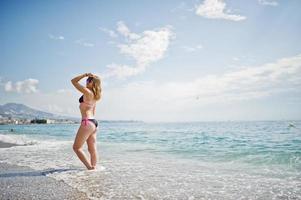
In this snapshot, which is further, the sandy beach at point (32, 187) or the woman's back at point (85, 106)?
the woman's back at point (85, 106)

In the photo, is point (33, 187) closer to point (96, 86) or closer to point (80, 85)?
point (80, 85)

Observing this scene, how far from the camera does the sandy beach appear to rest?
14.6 ft

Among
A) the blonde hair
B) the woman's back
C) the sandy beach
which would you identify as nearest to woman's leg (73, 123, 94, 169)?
the woman's back

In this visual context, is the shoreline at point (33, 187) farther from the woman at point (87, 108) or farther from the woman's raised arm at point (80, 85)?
the woman's raised arm at point (80, 85)

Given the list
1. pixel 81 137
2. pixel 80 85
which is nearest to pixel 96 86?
pixel 80 85

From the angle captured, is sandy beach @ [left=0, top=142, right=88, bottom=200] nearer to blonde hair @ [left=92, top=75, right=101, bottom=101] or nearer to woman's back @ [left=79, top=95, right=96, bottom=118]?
woman's back @ [left=79, top=95, right=96, bottom=118]

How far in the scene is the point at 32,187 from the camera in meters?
5.02

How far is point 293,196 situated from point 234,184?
120 centimetres

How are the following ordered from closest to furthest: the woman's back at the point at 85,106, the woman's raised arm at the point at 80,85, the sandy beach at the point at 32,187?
the sandy beach at the point at 32,187 < the woman's raised arm at the point at 80,85 < the woman's back at the point at 85,106

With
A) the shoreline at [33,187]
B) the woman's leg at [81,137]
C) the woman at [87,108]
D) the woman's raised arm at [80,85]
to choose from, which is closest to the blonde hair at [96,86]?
the woman at [87,108]

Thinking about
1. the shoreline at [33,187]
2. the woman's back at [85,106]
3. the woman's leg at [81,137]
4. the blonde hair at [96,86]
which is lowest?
the shoreline at [33,187]

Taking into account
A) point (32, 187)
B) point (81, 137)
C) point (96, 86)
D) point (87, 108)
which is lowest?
point (32, 187)

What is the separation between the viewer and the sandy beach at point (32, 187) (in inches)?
176

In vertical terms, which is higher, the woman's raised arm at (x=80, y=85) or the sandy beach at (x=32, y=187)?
the woman's raised arm at (x=80, y=85)
